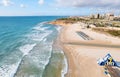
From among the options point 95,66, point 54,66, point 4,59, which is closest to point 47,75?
point 54,66

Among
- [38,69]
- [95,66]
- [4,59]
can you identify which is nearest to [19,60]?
[4,59]

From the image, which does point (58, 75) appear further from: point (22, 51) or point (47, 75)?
point (22, 51)

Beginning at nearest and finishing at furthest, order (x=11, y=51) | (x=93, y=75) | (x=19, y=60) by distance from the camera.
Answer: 1. (x=93, y=75)
2. (x=19, y=60)
3. (x=11, y=51)

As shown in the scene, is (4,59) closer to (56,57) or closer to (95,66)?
(56,57)

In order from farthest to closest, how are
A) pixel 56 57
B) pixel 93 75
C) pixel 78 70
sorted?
pixel 56 57 → pixel 78 70 → pixel 93 75

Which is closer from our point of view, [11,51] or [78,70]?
[78,70]

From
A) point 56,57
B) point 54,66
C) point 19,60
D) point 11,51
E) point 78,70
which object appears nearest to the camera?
point 78,70

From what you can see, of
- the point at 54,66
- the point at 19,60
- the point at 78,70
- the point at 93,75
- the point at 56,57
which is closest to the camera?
the point at 93,75

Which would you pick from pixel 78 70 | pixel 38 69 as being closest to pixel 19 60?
pixel 38 69

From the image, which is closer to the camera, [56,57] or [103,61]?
[103,61]
